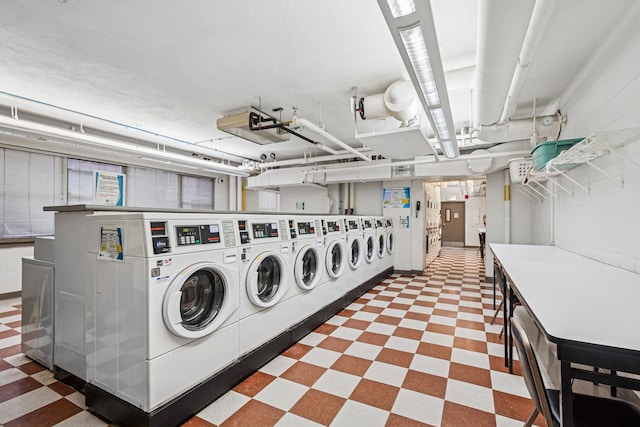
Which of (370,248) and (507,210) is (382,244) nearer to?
(370,248)

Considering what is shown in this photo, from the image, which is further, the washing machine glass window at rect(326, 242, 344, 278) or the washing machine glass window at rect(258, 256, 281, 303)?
the washing machine glass window at rect(326, 242, 344, 278)

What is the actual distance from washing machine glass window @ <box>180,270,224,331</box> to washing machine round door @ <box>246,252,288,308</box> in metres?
0.39

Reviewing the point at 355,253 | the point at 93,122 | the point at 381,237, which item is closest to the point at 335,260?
the point at 355,253

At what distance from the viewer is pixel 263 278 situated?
2734mm

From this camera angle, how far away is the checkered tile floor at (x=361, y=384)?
1811 millimetres

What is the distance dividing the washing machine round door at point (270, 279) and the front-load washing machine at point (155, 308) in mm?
424

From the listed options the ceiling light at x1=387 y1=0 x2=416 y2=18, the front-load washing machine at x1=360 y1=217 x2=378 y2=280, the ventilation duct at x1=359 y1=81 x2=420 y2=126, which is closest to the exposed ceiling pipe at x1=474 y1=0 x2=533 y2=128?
the ceiling light at x1=387 y1=0 x2=416 y2=18

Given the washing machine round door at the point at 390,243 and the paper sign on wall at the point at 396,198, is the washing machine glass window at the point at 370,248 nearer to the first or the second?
the washing machine round door at the point at 390,243

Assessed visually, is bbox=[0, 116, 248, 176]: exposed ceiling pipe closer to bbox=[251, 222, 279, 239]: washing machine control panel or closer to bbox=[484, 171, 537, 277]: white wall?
bbox=[251, 222, 279, 239]: washing machine control panel

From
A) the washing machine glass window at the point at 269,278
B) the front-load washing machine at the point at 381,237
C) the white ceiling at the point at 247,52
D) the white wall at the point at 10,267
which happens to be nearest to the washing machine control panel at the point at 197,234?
the washing machine glass window at the point at 269,278

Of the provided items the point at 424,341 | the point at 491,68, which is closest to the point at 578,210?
the point at 491,68

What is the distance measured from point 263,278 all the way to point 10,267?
182 inches

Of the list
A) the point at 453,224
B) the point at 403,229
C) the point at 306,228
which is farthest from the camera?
the point at 453,224

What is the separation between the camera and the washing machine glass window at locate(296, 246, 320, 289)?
9.65 ft
